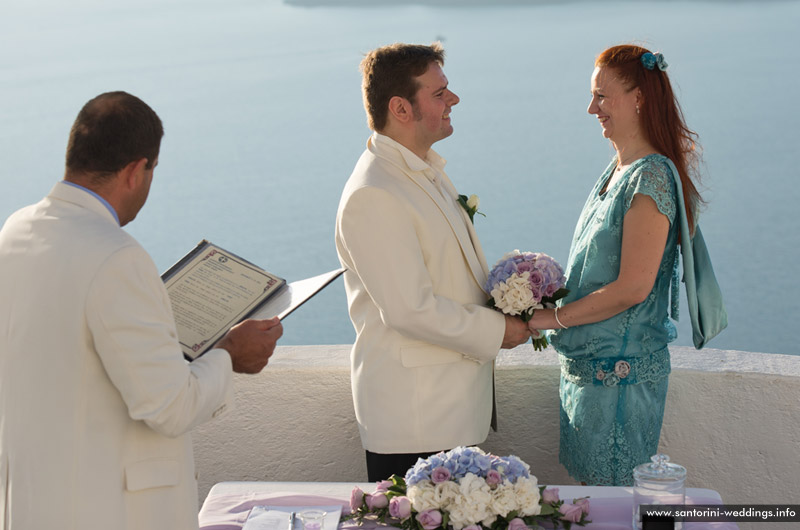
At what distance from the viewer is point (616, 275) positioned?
2.57m

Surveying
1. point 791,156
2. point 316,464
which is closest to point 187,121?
point 791,156

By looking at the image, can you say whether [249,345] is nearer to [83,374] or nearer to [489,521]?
[83,374]

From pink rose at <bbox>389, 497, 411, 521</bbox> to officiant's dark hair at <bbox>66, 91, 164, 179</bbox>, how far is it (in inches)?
34.6

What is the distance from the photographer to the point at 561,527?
79.4 inches

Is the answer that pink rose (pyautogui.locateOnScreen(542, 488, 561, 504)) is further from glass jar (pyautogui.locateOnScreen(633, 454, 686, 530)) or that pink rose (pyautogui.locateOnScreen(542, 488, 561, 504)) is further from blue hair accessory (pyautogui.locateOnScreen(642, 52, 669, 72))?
blue hair accessory (pyautogui.locateOnScreen(642, 52, 669, 72))


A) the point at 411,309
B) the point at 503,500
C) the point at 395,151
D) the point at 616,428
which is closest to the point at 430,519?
the point at 503,500

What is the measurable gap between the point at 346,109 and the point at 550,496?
9451mm

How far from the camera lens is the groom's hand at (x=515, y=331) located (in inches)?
103

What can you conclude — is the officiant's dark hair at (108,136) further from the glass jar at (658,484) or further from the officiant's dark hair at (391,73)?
the glass jar at (658,484)

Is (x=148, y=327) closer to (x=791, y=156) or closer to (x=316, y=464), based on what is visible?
(x=316, y=464)

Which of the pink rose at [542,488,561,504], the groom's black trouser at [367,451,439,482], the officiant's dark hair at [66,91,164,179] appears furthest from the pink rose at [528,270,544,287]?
the officiant's dark hair at [66,91,164,179]

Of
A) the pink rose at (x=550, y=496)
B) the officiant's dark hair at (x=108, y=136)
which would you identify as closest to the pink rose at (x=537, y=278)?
the pink rose at (x=550, y=496)

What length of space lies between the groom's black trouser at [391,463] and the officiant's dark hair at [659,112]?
100 cm

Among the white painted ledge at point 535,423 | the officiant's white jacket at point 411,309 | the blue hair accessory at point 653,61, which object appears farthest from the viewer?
the white painted ledge at point 535,423
